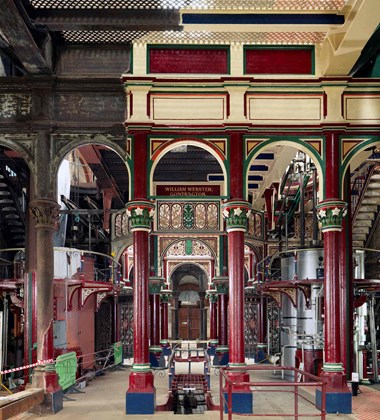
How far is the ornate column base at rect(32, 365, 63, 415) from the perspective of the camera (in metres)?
11.5

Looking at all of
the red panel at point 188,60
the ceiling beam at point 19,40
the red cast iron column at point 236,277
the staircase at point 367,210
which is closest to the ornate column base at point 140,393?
the red cast iron column at point 236,277

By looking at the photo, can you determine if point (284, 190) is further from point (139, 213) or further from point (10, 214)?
point (139, 213)

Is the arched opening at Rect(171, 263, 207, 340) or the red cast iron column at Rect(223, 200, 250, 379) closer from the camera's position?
the red cast iron column at Rect(223, 200, 250, 379)

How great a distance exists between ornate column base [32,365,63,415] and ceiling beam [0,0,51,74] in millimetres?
5515

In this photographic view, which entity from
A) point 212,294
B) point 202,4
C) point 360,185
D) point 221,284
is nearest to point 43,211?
point 202,4

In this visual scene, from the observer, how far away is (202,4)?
34.1 ft

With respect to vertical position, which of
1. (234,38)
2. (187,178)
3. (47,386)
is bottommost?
(47,386)

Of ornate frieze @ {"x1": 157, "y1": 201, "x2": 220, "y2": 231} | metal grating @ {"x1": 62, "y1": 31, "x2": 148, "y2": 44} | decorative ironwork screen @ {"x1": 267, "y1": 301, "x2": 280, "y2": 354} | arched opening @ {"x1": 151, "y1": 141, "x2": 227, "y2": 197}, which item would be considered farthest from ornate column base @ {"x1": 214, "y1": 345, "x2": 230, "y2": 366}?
metal grating @ {"x1": 62, "y1": 31, "x2": 148, "y2": 44}

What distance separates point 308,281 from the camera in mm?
14469

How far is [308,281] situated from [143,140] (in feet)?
17.3

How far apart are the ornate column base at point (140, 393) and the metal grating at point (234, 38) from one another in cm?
607

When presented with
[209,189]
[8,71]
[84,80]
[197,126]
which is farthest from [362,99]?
[209,189]

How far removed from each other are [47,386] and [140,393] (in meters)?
1.74

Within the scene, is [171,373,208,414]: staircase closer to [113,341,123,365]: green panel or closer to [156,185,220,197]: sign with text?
[113,341,123,365]: green panel
